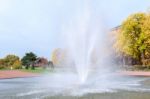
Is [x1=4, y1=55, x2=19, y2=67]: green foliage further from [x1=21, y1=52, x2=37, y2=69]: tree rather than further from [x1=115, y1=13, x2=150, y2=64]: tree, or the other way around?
[x1=115, y1=13, x2=150, y2=64]: tree

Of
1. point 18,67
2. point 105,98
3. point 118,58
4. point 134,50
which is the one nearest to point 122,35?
point 134,50

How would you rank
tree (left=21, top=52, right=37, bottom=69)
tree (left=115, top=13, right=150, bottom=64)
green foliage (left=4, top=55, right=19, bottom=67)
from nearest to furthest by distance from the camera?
1. tree (left=115, top=13, right=150, bottom=64)
2. tree (left=21, top=52, right=37, bottom=69)
3. green foliage (left=4, top=55, right=19, bottom=67)

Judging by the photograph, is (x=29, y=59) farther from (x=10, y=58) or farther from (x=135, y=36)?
(x=135, y=36)

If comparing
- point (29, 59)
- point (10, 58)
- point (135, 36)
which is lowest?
point (29, 59)

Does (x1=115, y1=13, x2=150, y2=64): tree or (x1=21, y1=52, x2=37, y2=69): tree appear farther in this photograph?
(x1=21, y1=52, x2=37, y2=69): tree

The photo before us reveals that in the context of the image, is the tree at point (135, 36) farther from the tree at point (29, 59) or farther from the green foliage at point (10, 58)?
the green foliage at point (10, 58)

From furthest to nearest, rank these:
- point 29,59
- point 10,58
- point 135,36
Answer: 1. point 10,58
2. point 29,59
3. point 135,36

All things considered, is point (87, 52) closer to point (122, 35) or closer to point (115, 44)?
point (122, 35)

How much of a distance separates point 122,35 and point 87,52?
40630 millimetres

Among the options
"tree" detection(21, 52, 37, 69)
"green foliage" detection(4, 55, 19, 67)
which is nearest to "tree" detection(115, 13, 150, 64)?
"tree" detection(21, 52, 37, 69)

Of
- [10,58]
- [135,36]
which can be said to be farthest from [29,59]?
[135,36]

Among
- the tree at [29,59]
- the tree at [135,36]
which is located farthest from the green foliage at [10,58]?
the tree at [135,36]

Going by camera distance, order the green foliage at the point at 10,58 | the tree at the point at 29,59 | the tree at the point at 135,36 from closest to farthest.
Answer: the tree at the point at 135,36
the tree at the point at 29,59
the green foliage at the point at 10,58

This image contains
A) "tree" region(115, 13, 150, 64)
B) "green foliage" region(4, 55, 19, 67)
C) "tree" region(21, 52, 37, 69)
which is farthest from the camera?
"green foliage" region(4, 55, 19, 67)
